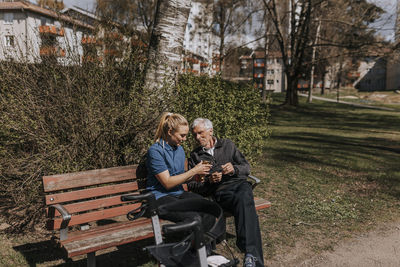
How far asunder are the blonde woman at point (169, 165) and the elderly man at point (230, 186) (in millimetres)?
350

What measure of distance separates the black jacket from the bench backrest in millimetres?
707

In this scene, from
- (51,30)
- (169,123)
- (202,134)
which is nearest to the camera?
(169,123)

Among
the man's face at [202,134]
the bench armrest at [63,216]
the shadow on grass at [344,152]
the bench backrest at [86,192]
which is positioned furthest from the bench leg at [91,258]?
the shadow on grass at [344,152]

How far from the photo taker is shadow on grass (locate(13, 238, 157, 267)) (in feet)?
13.5

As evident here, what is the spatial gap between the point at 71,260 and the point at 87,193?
0.93m

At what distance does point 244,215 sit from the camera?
150 inches

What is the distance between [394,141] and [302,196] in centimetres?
898

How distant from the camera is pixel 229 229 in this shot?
514 cm

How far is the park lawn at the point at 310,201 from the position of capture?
4.36 meters

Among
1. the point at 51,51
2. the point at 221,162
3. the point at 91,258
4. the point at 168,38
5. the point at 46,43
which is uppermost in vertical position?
the point at 168,38

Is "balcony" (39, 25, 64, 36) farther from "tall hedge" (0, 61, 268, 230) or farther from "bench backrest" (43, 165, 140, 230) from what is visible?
"bench backrest" (43, 165, 140, 230)

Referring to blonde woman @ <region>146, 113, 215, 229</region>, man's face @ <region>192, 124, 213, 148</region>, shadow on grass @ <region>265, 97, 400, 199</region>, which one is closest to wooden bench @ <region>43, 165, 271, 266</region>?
blonde woman @ <region>146, 113, 215, 229</region>

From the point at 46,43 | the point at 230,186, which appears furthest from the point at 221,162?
the point at 46,43

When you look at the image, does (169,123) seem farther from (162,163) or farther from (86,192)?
(86,192)
